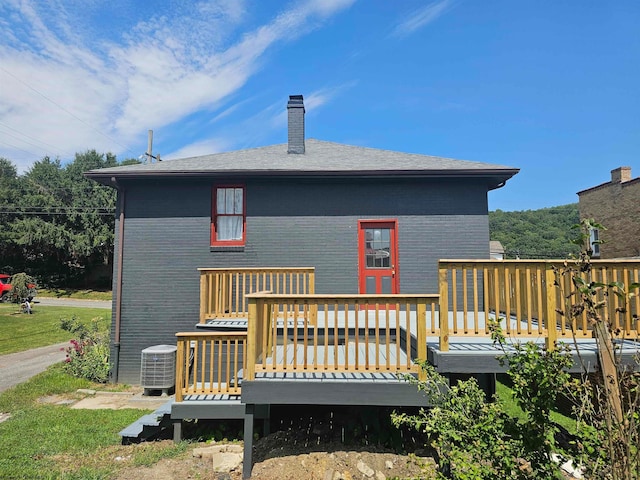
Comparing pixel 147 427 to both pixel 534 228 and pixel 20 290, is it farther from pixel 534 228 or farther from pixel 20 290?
pixel 534 228

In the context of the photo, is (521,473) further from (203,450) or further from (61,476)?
(61,476)

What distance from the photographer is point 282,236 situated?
7.84m

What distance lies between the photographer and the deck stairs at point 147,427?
462 centimetres

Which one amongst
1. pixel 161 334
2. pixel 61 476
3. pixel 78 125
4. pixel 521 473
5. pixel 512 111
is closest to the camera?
pixel 521 473

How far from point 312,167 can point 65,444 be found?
6195 millimetres

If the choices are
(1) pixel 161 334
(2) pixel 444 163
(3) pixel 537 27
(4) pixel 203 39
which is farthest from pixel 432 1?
(1) pixel 161 334

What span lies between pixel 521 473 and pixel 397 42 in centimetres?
1175

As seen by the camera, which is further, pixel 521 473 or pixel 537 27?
pixel 537 27

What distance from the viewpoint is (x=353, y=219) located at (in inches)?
308

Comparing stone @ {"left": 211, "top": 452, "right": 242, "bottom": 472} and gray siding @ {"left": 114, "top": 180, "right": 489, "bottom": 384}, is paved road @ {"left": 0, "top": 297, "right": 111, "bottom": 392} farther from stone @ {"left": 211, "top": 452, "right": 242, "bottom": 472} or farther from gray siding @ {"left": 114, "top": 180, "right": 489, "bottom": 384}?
stone @ {"left": 211, "top": 452, "right": 242, "bottom": 472}

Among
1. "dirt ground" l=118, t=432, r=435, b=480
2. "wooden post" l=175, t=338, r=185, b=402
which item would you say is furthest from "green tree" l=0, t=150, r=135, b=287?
"dirt ground" l=118, t=432, r=435, b=480

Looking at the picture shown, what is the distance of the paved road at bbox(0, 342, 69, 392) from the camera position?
7636 mm

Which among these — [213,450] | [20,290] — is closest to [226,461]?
[213,450]

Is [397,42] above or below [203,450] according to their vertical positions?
above
